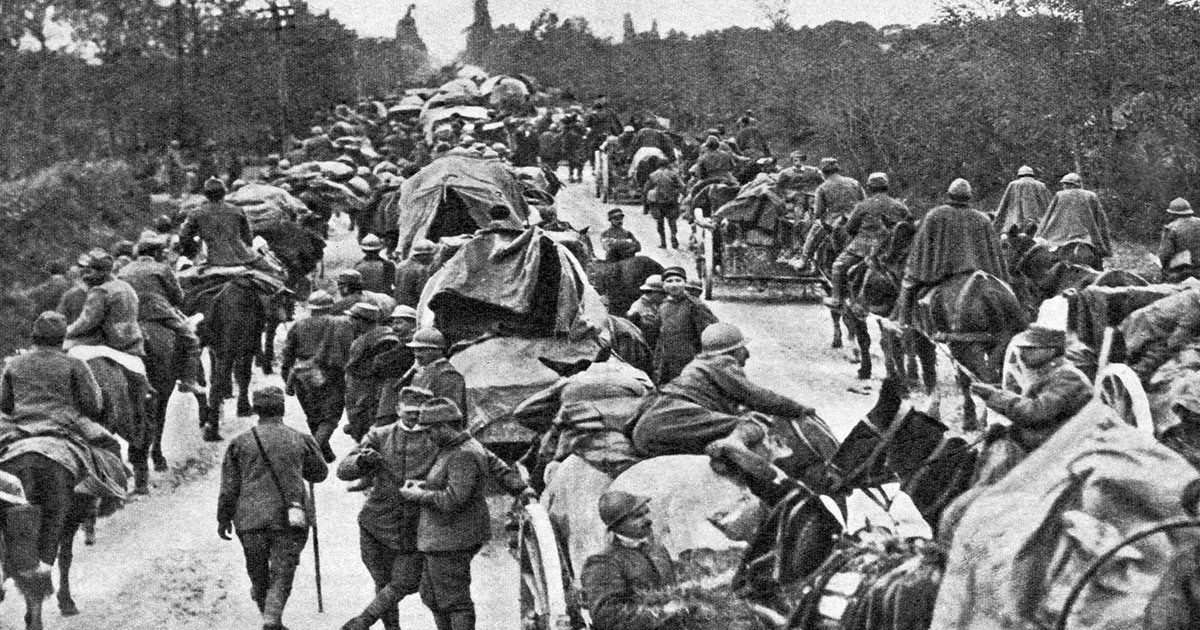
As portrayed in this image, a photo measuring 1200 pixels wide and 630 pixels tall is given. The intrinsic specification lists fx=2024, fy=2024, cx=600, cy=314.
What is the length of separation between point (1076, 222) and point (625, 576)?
1370 centimetres

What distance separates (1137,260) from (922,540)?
991 inches

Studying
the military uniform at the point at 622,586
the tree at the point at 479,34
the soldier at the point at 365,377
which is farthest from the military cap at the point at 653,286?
the tree at the point at 479,34

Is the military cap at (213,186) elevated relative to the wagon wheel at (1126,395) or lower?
elevated

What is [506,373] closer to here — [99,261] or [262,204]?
[99,261]

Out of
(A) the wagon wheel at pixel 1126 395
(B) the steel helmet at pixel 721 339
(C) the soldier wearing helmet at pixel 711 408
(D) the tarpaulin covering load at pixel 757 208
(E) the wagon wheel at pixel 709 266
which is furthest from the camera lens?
(E) the wagon wheel at pixel 709 266

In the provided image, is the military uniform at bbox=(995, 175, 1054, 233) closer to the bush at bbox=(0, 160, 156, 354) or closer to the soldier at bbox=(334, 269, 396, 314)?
the soldier at bbox=(334, 269, 396, 314)

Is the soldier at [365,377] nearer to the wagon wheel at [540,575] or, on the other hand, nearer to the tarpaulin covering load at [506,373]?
the tarpaulin covering load at [506,373]

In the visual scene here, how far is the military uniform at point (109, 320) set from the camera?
15945 millimetres

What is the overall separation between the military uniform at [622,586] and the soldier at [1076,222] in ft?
43.5

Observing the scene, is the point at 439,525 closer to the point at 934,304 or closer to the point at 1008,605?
the point at 1008,605

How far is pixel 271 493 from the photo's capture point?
12258mm

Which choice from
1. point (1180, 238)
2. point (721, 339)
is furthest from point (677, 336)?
point (721, 339)

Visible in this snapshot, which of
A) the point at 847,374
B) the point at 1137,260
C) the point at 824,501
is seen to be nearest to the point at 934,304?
the point at 847,374

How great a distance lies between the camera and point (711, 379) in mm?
11289
